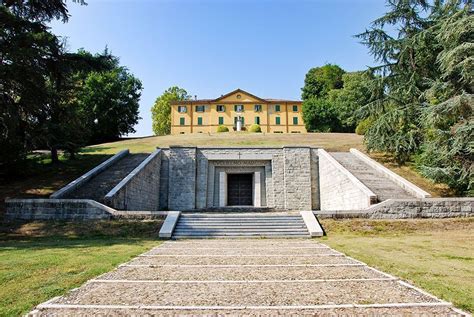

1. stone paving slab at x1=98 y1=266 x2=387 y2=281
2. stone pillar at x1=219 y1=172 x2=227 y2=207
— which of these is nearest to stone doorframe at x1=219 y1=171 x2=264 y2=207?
stone pillar at x1=219 y1=172 x2=227 y2=207

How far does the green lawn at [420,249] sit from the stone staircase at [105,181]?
8.82 meters

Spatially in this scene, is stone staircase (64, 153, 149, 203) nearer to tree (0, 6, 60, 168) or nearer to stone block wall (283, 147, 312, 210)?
tree (0, 6, 60, 168)

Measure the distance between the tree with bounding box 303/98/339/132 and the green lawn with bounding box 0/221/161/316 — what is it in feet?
116

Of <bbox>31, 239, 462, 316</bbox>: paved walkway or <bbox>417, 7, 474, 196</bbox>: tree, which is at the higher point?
<bbox>417, 7, 474, 196</bbox>: tree

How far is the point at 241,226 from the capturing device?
11.0 m

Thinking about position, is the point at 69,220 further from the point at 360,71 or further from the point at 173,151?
the point at 360,71

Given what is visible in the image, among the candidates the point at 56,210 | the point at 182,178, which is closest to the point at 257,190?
the point at 182,178

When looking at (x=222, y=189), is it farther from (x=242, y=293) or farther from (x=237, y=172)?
(x=242, y=293)

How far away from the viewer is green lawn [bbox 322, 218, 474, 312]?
4.57 m

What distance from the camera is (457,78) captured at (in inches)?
579

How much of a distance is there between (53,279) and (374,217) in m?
9.33

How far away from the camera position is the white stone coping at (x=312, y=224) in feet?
33.0

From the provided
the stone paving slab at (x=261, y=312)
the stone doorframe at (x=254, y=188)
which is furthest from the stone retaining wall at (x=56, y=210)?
the stone paving slab at (x=261, y=312)

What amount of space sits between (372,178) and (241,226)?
24.5 feet
